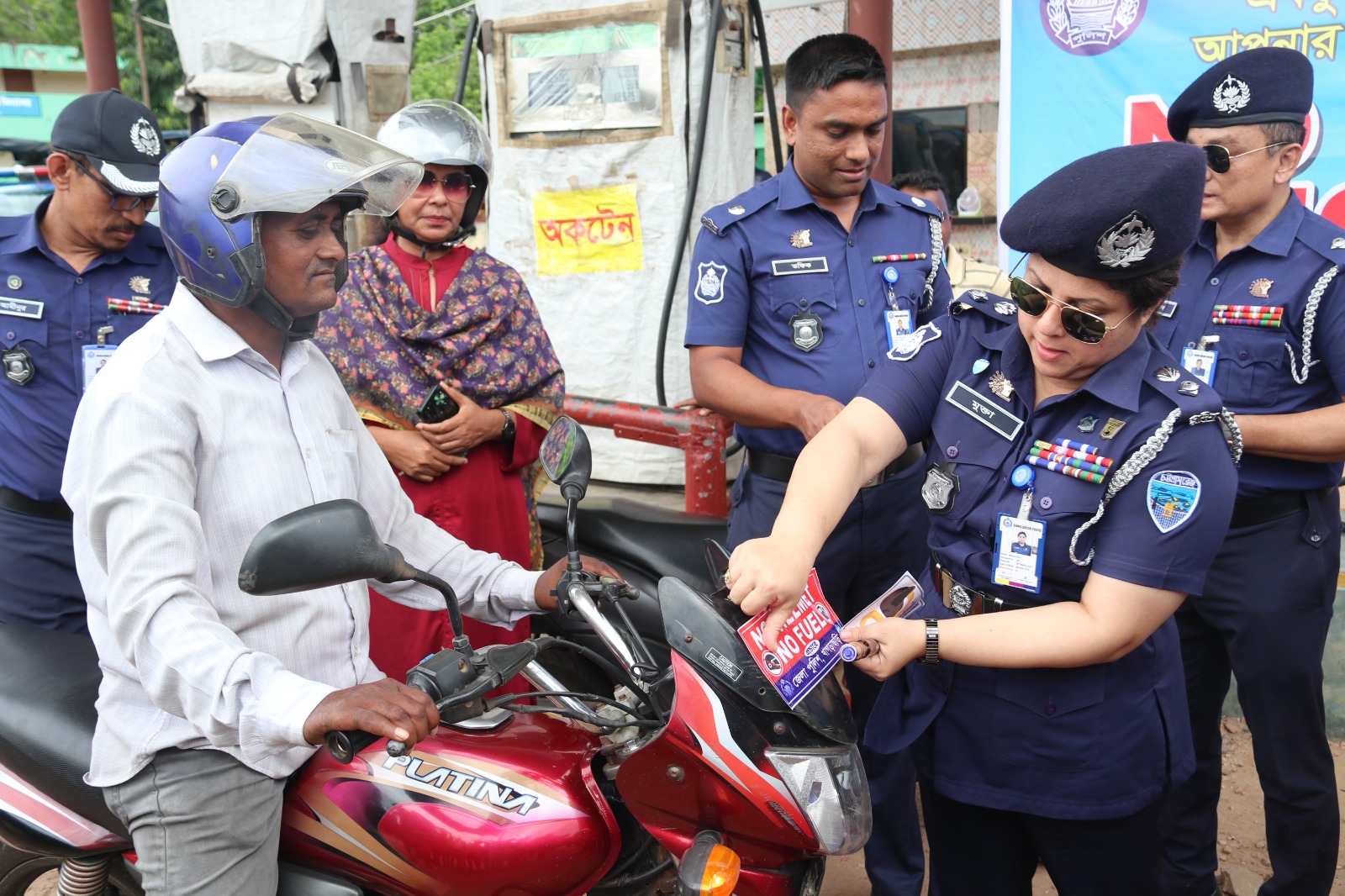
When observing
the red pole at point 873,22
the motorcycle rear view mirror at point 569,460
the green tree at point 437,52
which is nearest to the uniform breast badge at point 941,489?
the motorcycle rear view mirror at point 569,460

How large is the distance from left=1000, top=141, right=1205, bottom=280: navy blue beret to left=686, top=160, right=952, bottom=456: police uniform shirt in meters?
1.17

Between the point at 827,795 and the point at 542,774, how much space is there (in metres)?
0.47

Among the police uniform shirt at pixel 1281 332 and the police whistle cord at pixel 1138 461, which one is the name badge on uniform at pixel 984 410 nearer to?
the police whistle cord at pixel 1138 461

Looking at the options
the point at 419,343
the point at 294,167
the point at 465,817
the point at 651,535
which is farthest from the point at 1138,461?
the point at 419,343

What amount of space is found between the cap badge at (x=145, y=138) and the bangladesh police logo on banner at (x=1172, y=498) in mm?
2651

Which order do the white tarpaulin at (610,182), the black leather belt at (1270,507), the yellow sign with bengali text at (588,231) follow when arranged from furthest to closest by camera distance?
the yellow sign with bengali text at (588,231)
the white tarpaulin at (610,182)
the black leather belt at (1270,507)

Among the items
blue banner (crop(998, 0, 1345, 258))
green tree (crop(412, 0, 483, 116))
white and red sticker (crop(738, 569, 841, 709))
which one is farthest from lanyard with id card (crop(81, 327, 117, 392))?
green tree (crop(412, 0, 483, 116))

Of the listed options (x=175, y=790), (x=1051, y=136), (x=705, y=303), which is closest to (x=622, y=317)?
(x=1051, y=136)

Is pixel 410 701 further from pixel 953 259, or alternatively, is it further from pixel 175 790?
pixel 953 259

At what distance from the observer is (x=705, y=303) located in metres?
→ 2.88

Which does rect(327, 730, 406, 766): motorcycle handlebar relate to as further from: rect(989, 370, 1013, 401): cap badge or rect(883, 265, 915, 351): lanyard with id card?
rect(883, 265, 915, 351): lanyard with id card

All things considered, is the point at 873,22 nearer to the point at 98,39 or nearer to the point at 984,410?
the point at 984,410

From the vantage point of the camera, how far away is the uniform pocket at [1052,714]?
1.80m

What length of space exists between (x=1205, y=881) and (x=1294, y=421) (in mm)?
1271
